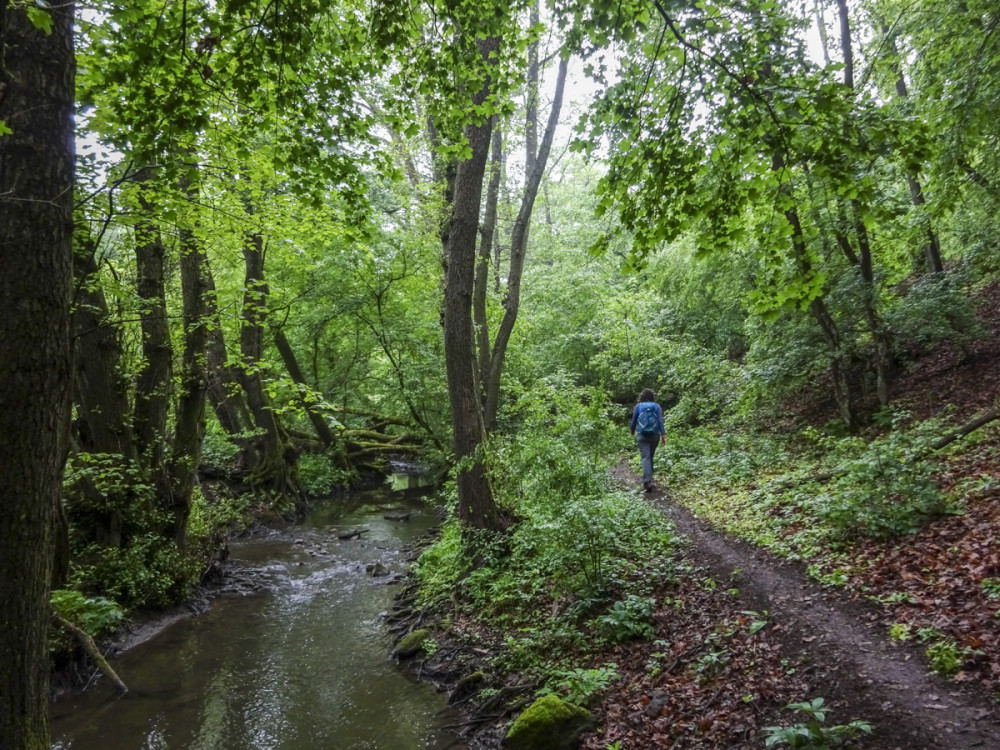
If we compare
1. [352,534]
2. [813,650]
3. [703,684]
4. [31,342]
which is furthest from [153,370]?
[813,650]

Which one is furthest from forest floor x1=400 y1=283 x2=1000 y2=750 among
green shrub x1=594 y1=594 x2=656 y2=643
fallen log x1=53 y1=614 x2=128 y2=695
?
fallen log x1=53 y1=614 x2=128 y2=695

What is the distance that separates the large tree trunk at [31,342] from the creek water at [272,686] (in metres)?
3.13

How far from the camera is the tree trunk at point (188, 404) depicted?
9.71 metres

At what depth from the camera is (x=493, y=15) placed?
4219 mm

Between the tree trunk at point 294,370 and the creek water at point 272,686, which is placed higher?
the tree trunk at point 294,370

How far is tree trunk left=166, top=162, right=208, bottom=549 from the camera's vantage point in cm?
971

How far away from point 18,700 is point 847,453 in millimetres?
10260

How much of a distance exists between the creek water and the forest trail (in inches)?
137

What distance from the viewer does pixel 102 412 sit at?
8.76 m

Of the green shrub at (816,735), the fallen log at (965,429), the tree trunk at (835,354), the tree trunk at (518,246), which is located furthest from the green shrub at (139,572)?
the tree trunk at (835,354)

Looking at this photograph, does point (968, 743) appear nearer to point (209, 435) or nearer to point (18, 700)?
point (18, 700)

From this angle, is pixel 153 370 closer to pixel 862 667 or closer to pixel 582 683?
pixel 582 683

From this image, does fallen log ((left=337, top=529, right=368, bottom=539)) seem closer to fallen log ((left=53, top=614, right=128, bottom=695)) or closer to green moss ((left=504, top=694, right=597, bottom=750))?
fallen log ((left=53, top=614, right=128, bottom=695))

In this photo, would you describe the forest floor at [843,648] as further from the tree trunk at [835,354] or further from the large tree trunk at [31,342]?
the large tree trunk at [31,342]
